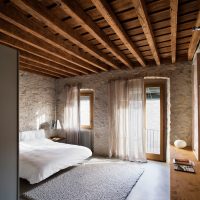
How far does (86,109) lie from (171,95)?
2711 mm

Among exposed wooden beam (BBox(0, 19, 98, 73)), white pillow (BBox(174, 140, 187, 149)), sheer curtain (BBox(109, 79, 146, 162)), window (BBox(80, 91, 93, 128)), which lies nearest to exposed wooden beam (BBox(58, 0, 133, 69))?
exposed wooden beam (BBox(0, 19, 98, 73))

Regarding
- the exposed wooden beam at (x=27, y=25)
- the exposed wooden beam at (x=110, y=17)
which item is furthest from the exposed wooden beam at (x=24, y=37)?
the exposed wooden beam at (x=110, y=17)

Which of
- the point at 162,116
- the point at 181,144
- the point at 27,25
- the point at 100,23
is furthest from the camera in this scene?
the point at 162,116

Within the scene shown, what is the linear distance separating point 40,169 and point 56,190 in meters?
0.46

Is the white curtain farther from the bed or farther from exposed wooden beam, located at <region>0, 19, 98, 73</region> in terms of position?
exposed wooden beam, located at <region>0, 19, 98, 73</region>

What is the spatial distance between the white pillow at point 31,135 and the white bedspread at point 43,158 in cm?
22

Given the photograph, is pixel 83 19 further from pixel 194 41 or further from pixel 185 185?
pixel 185 185

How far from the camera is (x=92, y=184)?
2.99 m

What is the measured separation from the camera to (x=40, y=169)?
9.34ft

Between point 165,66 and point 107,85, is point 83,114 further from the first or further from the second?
point 165,66

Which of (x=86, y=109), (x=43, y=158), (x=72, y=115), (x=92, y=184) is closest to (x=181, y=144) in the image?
(x=92, y=184)

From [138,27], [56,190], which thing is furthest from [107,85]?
[56,190]

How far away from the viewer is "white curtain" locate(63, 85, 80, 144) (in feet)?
16.9

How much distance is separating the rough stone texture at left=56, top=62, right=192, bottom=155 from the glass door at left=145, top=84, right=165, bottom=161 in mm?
388
